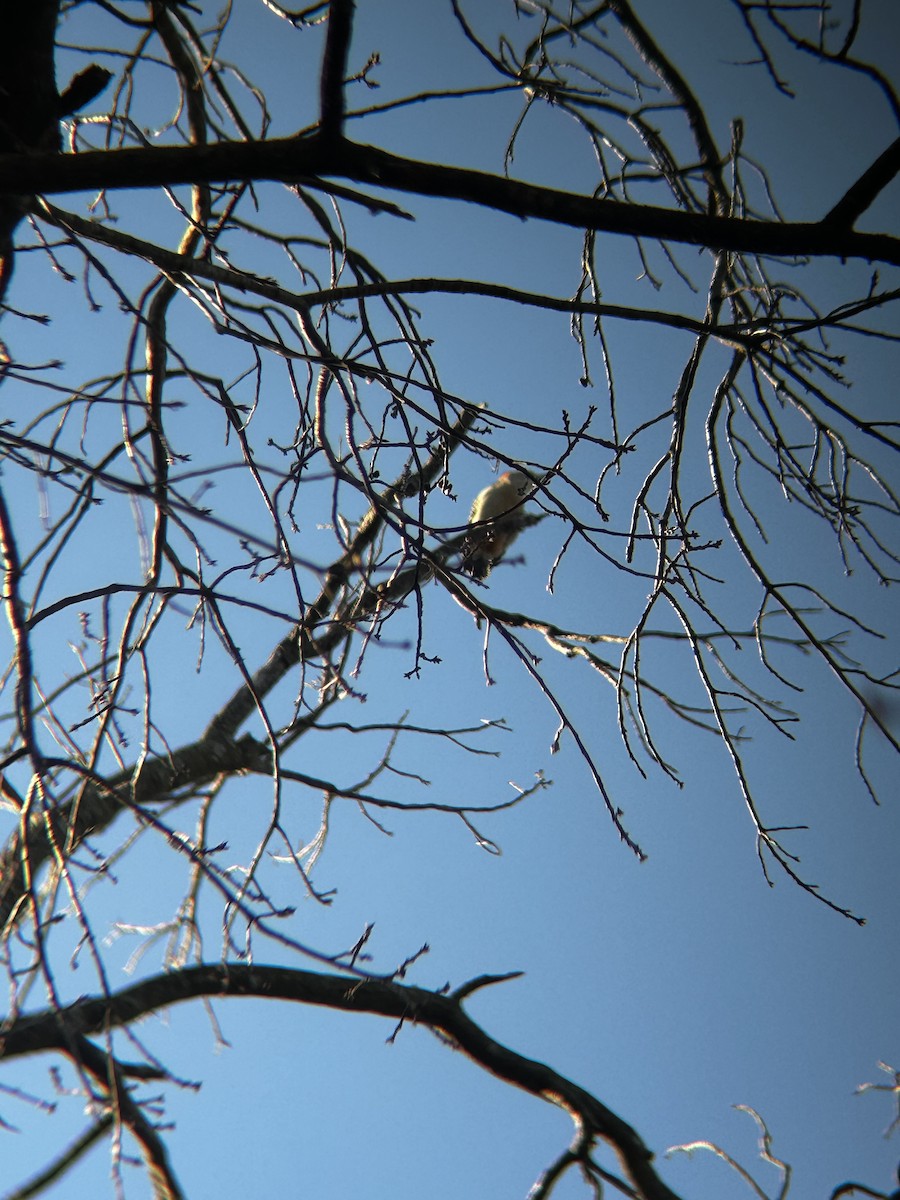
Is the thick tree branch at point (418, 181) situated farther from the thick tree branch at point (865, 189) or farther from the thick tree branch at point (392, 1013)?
the thick tree branch at point (392, 1013)

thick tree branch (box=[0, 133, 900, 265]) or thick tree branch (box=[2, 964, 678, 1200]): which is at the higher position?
thick tree branch (box=[0, 133, 900, 265])

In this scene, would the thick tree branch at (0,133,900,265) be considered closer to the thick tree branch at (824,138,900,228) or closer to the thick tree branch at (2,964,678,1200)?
the thick tree branch at (824,138,900,228)

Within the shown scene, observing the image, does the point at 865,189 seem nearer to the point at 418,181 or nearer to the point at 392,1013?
the point at 418,181

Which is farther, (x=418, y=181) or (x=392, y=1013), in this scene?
(x=392, y=1013)

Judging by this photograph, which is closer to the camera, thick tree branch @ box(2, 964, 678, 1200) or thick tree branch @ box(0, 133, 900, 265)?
thick tree branch @ box(0, 133, 900, 265)

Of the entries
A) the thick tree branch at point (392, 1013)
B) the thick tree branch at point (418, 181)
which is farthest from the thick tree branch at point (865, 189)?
the thick tree branch at point (392, 1013)

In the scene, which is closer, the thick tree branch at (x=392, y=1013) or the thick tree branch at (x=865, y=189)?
the thick tree branch at (x=865, y=189)

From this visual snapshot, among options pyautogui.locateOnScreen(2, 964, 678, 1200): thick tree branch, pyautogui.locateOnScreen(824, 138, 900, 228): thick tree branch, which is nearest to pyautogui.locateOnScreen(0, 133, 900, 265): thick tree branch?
pyautogui.locateOnScreen(824, 138, 900, 228): thick tree branch

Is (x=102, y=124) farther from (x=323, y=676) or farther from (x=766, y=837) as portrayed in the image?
(x=766, y=837)

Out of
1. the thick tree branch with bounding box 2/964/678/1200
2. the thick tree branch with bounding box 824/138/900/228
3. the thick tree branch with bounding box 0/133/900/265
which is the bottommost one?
the thick tree branch with bounding box 2/964/678/1200

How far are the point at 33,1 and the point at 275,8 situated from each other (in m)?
0.58

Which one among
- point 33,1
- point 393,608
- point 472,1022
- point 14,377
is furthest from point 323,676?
point 33,1

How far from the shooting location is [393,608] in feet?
7.01

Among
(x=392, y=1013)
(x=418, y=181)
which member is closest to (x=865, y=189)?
(x=418, y=181)
